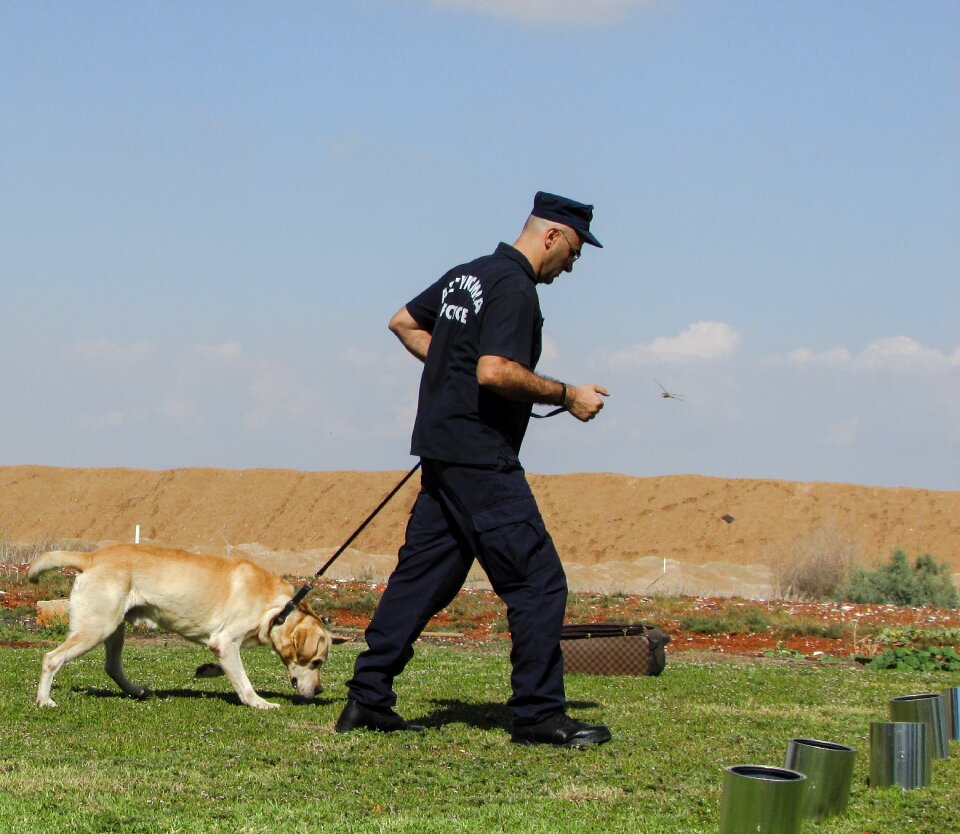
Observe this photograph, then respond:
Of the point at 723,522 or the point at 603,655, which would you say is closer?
the point at 603,655

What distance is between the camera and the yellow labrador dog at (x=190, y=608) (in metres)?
7.48

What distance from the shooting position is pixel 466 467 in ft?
20.0

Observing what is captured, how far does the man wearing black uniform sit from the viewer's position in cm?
602

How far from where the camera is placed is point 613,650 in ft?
33.1

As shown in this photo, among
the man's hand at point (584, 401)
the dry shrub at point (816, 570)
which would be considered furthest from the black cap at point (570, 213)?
the dry shrub at point (816, 570)

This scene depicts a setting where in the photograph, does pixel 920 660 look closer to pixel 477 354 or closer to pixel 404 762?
pixel 477 354

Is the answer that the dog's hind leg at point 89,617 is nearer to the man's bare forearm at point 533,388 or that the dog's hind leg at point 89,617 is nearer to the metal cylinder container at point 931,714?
the man's bare forearm at point 533,388

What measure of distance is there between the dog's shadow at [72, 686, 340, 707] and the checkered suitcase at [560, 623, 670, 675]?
260cm

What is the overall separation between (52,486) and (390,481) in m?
18.4

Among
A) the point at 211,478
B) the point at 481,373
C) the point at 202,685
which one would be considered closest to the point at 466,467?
the point at 481,373

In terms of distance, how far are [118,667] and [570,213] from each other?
4.06 m

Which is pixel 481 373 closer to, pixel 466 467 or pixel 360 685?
pixel 466 467

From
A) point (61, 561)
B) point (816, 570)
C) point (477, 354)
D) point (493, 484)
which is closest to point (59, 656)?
point (61, 561)

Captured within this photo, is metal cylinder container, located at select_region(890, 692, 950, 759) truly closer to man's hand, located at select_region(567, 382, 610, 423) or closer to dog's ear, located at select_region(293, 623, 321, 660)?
man's hand, located at select_region(567, 382, 610, 423)
